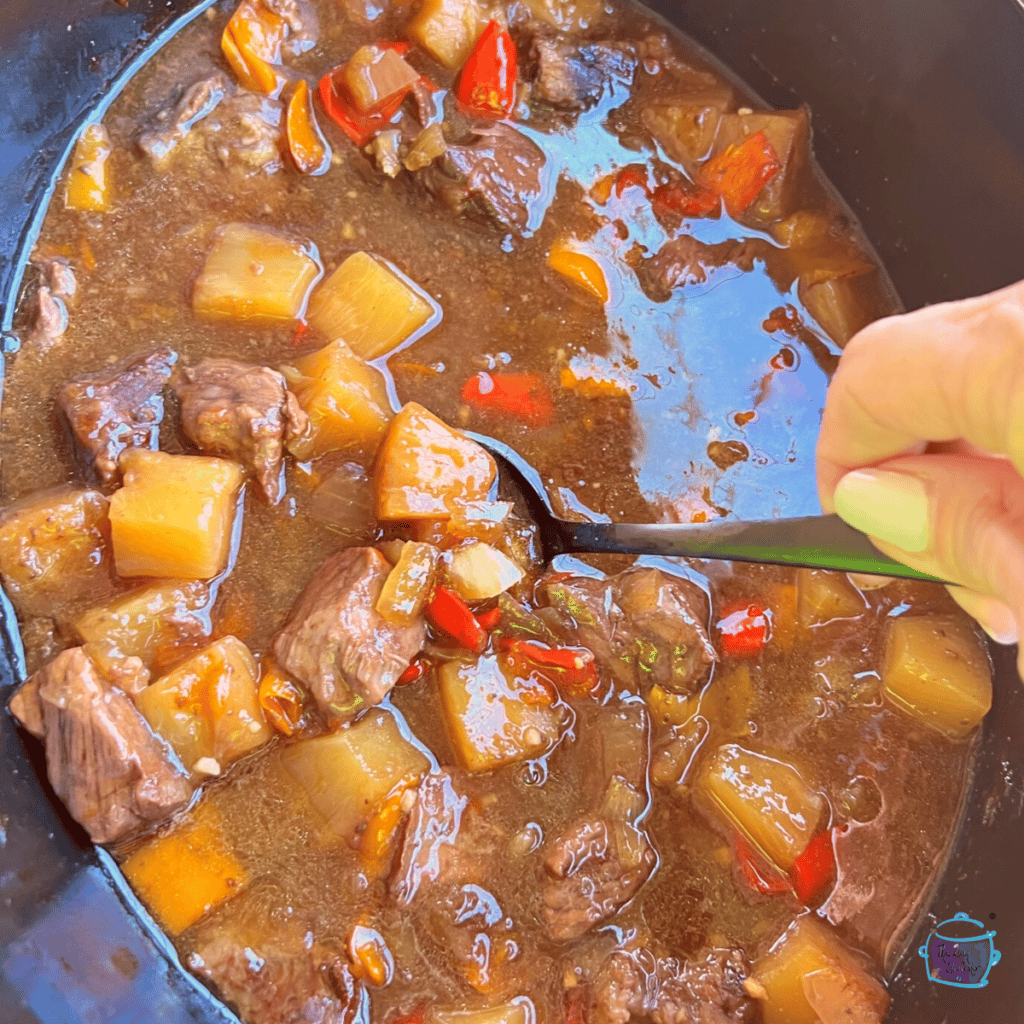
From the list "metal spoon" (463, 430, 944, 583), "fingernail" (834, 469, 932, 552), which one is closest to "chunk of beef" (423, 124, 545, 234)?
"metal spoon" (463, 430, 944, 583)

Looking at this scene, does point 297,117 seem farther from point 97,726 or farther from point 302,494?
point 97,726

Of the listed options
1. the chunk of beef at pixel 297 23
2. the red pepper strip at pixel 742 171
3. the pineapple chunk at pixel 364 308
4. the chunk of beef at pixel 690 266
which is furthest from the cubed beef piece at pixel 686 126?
the chunk of beef at pixel 297 23

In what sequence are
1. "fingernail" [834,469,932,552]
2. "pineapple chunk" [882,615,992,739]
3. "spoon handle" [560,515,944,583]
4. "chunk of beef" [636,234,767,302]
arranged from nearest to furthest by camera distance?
"fingernail" [834,469,932,552]
"spoon handle" [560,515,944,583]
"pineapple chunk" [882,615,992,739]
"chunk of beef" [636,234,767,302]

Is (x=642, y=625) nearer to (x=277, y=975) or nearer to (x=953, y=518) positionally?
(x=953, y=518)

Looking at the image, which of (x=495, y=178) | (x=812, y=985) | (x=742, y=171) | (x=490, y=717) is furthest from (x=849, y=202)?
(x=812, y=985)

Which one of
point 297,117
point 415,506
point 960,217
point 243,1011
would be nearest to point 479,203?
point 297,117

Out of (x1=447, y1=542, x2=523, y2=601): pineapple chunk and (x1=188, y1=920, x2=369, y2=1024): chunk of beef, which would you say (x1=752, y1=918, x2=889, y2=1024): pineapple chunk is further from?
(x1=447, y1=542, x2=523, y2=601): pineapple chunk
